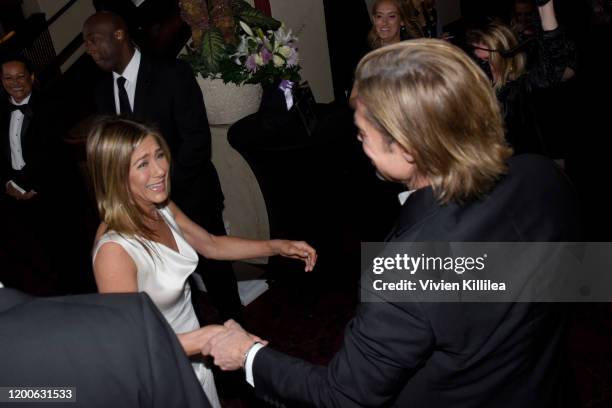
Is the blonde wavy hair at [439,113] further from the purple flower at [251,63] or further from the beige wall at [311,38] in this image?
the beige wall at [311,38]

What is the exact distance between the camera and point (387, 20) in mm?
3754

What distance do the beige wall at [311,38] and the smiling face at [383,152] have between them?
4.00 m

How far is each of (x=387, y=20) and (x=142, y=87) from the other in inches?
66.4

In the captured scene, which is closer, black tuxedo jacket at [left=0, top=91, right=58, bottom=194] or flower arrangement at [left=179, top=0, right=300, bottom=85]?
flower arrangement at [left=179, top=0, right=300, bottom=85]

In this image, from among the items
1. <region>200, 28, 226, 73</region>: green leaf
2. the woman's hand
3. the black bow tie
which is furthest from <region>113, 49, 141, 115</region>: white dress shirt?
the woman's hand

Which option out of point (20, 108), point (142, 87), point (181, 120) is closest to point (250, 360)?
point (181, 120)

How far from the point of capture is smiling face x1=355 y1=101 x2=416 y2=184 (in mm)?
1199

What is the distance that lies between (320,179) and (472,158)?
1.98 meters

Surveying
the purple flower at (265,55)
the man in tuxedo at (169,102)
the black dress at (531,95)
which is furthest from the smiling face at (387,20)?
the man in tuxedo at (169,102)

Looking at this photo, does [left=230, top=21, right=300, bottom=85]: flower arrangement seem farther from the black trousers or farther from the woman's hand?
the woman's hand

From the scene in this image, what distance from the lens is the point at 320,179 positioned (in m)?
3.13

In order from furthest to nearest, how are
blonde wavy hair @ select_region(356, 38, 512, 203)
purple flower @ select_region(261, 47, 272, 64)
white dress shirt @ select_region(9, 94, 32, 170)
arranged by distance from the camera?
white dress shirt @ select_region(9, 94, 32, 170) < purple flower @ select_region(261, 47, 272, 64) < blonde wavy hair @ select_region(356, 38, 512, 203)

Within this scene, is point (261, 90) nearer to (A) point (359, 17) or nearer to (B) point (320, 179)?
(B) point (320, 179)

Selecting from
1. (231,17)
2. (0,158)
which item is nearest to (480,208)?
(231,17)
